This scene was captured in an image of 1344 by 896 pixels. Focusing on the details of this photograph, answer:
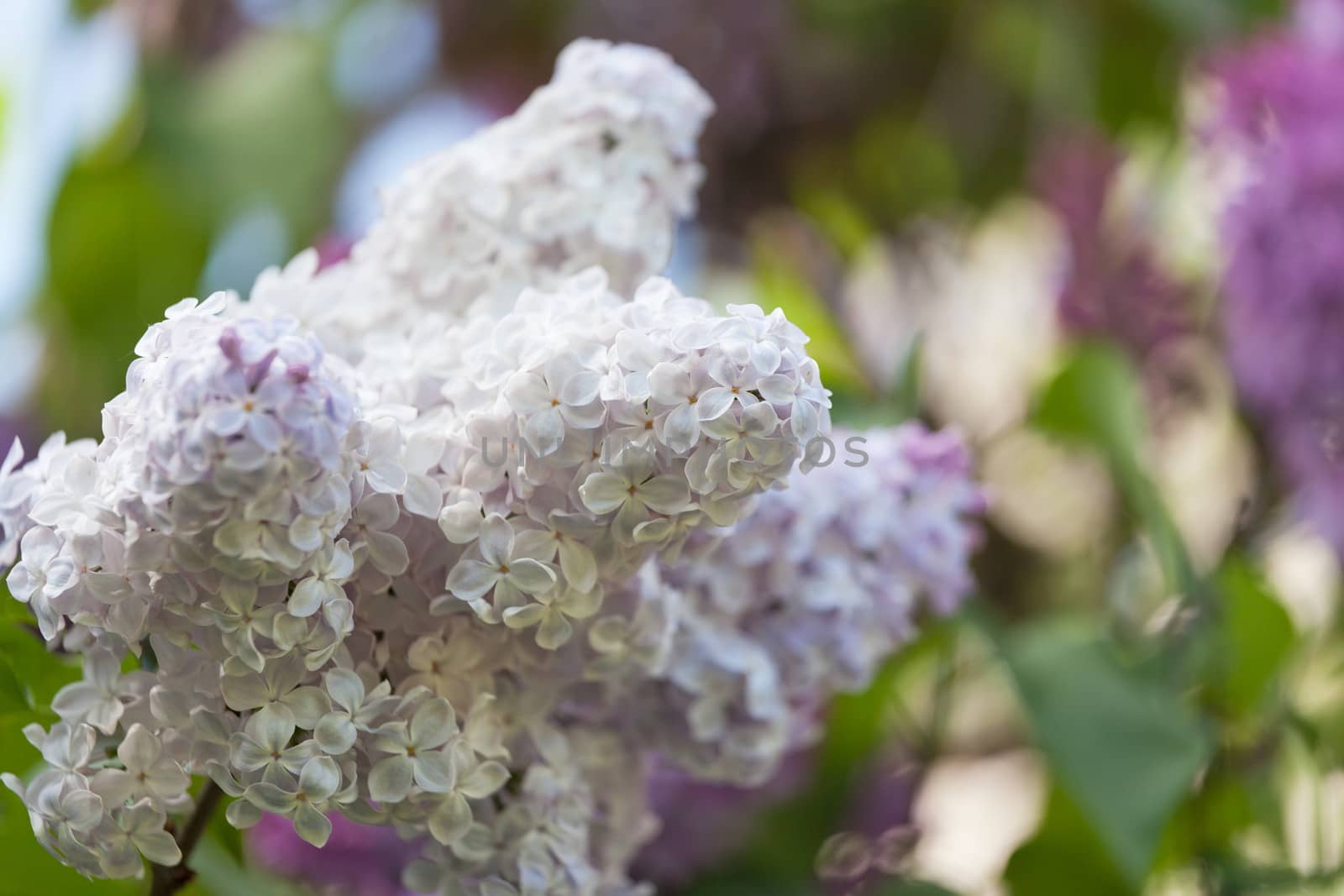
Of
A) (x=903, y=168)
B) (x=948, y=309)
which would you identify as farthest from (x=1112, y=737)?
(x=903, y=168)

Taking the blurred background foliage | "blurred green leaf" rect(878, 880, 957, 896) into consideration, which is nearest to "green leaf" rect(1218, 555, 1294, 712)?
the blurred background foliage

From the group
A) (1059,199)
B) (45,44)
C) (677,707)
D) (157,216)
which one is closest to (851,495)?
(677,707)

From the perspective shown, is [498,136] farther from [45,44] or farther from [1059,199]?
[45,44]

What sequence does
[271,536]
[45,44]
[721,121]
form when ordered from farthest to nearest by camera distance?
[721,121] < [45,44] < [271,536]

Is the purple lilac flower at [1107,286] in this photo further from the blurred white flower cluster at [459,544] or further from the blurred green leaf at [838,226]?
the blurred white flower cluster at [459,544]

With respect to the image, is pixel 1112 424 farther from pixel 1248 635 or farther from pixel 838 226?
pixel 838 226

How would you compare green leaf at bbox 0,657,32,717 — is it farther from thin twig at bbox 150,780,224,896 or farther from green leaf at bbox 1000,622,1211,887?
green leaf at bbox 1000,622,1211,887
